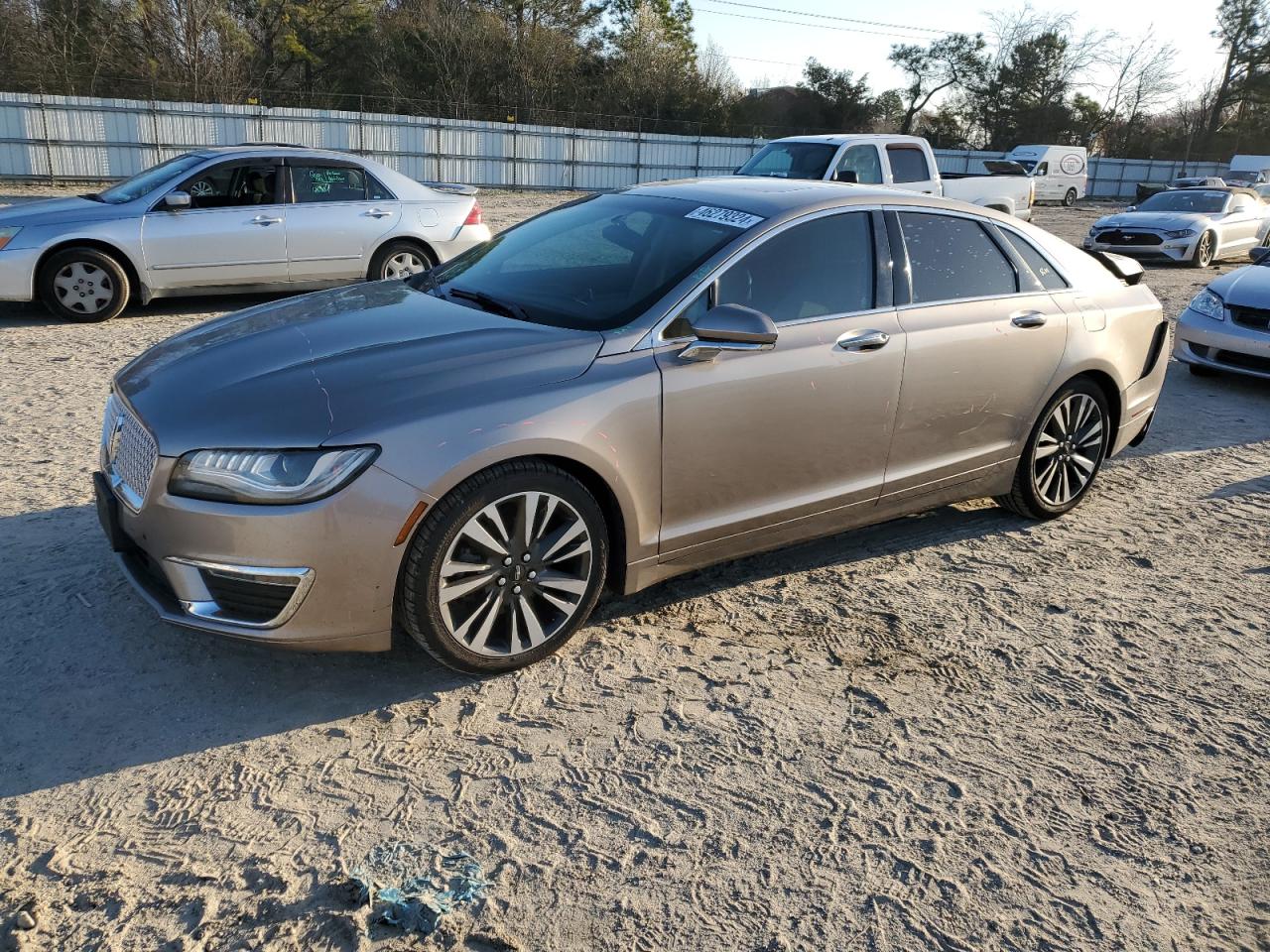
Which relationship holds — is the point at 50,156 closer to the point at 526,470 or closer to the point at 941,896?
the point at 526,470

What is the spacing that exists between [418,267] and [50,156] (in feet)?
56.5

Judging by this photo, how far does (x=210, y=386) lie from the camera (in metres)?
3.41

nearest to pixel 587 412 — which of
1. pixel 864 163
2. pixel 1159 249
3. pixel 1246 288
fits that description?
pixel 1246 288

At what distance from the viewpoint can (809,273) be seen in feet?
13.6

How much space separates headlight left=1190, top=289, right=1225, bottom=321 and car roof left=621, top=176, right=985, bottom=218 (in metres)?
5.15

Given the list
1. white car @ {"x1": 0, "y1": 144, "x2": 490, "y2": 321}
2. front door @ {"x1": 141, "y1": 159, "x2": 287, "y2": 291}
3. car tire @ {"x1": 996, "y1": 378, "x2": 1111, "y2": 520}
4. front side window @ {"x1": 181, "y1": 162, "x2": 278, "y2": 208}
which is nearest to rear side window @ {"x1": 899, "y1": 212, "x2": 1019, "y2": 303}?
car tire @ {"x1": 996, "y1": 378, "x2": 1111, "y2": 520}

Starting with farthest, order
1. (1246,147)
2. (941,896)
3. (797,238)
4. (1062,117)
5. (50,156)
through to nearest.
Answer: (1246,147) < (1062,117) < (50,156) < (797,238) < (941,896)

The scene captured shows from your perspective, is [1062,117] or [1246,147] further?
[1246,147]

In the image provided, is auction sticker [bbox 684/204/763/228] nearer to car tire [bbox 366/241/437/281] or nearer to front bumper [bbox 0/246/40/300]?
car tire [bbox 366/241/437/281]

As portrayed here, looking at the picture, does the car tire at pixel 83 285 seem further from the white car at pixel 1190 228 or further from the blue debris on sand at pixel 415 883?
the white car at pixel 1190 228

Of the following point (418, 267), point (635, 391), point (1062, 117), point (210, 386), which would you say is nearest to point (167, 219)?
point (418, 267)

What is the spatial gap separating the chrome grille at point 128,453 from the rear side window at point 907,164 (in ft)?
38.2

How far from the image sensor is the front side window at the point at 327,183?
30.9 feet

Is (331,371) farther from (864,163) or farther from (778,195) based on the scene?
(864,163)
